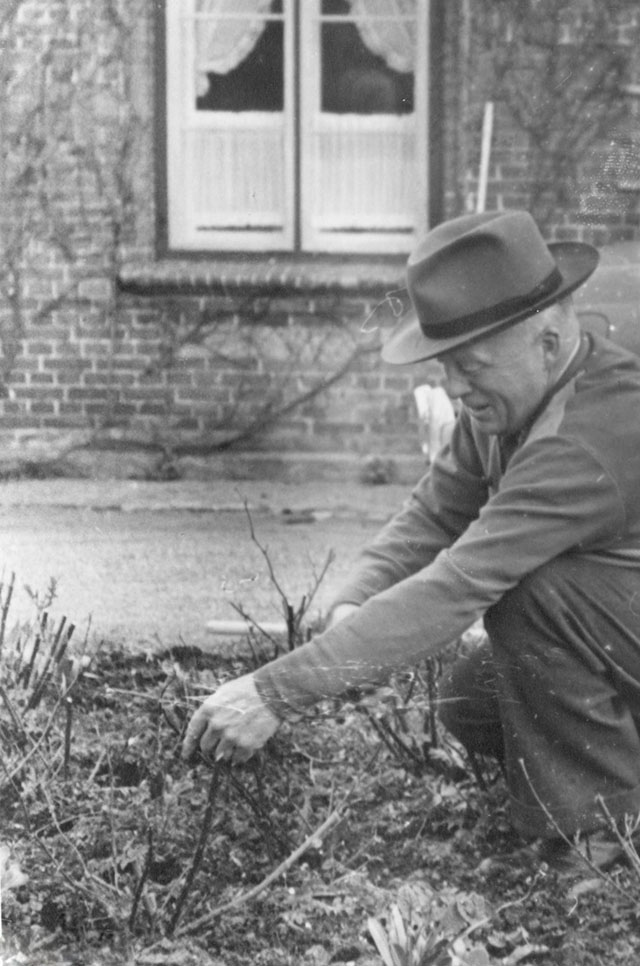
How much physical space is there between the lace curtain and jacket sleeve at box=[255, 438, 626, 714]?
4.64m

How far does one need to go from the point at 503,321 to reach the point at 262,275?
4.42 meters

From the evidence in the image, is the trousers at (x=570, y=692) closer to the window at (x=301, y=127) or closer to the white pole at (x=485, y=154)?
the white pole at (x=485, y=154)

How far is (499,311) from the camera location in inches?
102

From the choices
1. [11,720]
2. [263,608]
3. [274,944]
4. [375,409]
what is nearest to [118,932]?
[274,944]

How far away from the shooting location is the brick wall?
652 centimetres

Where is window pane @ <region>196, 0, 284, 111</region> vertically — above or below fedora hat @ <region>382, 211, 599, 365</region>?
above

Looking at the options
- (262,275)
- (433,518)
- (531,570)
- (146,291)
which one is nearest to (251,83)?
(262,275)

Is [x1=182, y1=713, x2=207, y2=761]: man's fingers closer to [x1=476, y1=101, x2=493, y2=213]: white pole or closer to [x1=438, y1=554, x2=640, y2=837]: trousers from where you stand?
[x1=438, y1=554, x2=640, y2=837]: trousers

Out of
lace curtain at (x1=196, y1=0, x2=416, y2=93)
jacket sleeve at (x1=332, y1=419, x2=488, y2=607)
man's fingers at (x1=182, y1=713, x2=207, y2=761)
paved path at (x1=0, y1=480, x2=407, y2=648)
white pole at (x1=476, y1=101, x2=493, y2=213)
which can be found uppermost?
lace curtain at (x1=196, y1=0, x2=416, y2=93)

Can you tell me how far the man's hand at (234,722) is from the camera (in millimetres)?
2396

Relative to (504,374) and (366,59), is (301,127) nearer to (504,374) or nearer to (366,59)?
(366,59)

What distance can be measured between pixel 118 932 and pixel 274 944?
28cm

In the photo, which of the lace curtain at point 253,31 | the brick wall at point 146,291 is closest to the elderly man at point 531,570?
the brick wall at point 146,291

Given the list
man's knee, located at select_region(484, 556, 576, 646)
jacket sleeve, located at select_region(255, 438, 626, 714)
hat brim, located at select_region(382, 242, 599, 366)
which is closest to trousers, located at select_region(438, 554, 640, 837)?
man's knee, located at select_region(484, 556, 576, 646)
